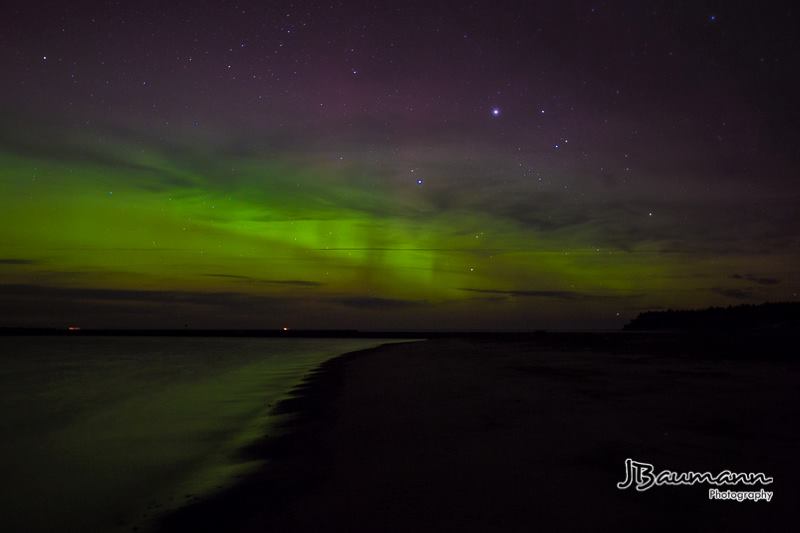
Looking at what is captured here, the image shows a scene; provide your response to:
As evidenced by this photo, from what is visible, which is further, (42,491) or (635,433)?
(635,433)

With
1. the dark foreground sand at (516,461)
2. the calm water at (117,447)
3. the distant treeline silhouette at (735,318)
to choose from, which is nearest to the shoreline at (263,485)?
the dark foreground sand at (516,461)

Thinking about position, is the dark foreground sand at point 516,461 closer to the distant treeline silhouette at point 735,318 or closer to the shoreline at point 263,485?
the shoreline at point 263,485

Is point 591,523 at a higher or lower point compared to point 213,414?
higher

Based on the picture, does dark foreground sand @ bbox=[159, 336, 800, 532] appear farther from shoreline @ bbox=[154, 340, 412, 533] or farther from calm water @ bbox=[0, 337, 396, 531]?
calm water @ bbox=[0, 337, 396, 531]

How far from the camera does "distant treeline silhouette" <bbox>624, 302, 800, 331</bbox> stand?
87.1 meters

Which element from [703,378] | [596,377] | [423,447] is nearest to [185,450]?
[423,447]

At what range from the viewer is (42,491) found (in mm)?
7461

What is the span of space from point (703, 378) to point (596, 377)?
2990mm

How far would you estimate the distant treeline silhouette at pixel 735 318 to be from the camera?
8707 centimetres

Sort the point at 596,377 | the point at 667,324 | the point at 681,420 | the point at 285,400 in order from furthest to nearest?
the point at 667,324 < the point at 596,377 < the point at 285,400 < the point at 681,420

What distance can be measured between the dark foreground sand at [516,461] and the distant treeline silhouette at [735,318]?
70978 millimetres

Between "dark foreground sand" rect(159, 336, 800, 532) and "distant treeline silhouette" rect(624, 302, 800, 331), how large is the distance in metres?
71.0

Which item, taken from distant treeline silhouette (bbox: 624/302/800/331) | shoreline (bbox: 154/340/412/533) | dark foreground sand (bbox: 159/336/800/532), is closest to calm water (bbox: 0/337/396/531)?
shoreline (bbox: 154/340/412/533)

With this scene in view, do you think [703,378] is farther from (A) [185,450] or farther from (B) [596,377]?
(A) [185,450]
